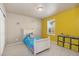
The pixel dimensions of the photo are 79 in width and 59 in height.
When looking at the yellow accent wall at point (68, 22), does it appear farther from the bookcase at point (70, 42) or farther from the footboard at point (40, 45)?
the footboard at point (40, 45)

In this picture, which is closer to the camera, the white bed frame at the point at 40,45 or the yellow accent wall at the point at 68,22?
the white bed frame at the point at 40,45

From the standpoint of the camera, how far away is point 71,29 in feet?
12.5

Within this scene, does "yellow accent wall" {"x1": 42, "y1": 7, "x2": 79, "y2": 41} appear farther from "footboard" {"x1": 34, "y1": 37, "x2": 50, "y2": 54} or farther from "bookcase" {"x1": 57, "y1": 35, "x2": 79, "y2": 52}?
"footboard" {"x1": 34, "y1": 37, "x2": 50, "y2": 54}

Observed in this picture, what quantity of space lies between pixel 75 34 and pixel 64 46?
2.85 ft

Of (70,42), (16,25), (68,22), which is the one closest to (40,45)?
(70,42)

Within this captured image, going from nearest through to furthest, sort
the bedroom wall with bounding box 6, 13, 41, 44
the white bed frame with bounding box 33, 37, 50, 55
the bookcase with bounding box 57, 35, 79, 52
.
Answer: the white bed frame with bounding box 33, 37, 50, 55
the bookcase with bounding box 57, 35, 79, 52
the bedroom wall with bounding box 6, 13, 41, 44

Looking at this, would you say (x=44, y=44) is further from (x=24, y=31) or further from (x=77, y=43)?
(x=24, y=31)

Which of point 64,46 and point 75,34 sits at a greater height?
point 75,34

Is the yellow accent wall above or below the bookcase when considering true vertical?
above

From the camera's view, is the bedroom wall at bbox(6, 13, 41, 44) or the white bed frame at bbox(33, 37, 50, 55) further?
the bedroom wall at bbox(6, 13, 41, 44)

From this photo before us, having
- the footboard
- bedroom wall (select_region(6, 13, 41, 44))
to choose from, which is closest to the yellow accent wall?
the footboard

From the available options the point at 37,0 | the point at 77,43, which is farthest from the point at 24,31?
the point at 37,0

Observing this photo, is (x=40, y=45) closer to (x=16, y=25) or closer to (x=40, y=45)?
(x=40, y=45)

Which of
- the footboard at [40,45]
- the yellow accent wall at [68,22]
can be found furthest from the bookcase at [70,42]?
the footboard at [40,45]
